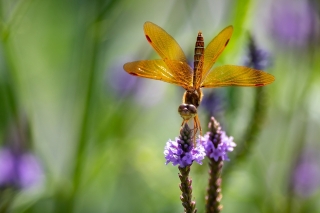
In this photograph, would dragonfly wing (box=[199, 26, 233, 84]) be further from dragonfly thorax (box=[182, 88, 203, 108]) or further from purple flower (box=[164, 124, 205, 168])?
purple flower (box=[164, 124, 205, 168])

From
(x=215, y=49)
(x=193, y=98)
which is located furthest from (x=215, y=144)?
(x=215, y=49)

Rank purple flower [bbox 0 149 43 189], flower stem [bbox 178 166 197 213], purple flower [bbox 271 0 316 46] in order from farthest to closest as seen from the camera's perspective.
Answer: purple flower [bbox 271 0 316 46] < purple flower [bbox 0 149 43 189] < flower stem [bbox 178 166 197 213]

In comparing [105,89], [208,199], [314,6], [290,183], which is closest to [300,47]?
[314,6]

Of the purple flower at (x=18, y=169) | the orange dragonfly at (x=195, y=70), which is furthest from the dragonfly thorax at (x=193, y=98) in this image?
the purple flower at (x=18, y=169)

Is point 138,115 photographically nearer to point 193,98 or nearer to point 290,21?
point 290,21

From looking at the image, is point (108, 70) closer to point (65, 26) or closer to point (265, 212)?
point (65, 26)

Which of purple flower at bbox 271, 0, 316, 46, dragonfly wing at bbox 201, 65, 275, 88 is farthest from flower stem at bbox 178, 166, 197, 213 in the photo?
purple flower at bbox 271, 0, 316, 46
